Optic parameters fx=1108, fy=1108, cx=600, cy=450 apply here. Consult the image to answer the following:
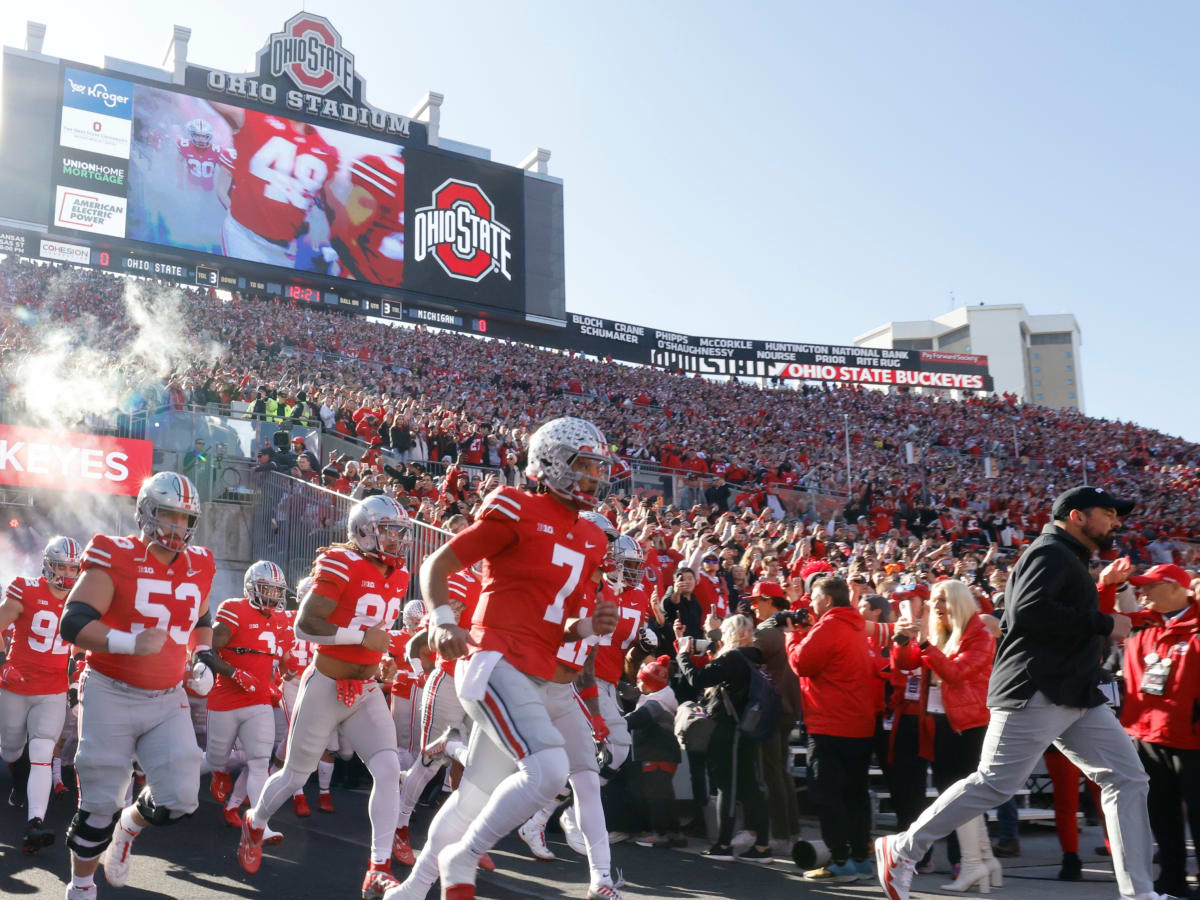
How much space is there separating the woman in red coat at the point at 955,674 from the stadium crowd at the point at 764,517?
0.05 feet

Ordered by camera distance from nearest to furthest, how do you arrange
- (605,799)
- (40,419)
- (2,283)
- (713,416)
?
(605,799) < (40,419) < (2,283) < (713,416)

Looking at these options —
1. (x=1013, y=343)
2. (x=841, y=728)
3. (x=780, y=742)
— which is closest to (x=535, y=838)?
(x=780, y=742)

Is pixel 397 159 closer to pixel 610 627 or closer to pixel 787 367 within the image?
pixel 787 367

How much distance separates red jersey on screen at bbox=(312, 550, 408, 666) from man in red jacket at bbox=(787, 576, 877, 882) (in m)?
2.54

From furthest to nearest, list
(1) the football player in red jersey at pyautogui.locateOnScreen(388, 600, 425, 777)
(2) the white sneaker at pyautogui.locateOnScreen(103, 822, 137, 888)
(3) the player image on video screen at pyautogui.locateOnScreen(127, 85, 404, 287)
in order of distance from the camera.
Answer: (3) the player image on video screen at pyautogui.locateOnScreen(127, 85, 404, 287)
(1) the football player in red jersey at pyautogui.locateOnScreen(388, 600, 425, 777)
(2) the white sneaker at pyautogui.locateOnScreen(103, 822, 137, 888)

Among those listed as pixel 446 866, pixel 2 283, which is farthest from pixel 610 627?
pixel 2 283

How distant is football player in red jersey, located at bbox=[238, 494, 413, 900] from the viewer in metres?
5.75

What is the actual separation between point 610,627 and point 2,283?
103 ft

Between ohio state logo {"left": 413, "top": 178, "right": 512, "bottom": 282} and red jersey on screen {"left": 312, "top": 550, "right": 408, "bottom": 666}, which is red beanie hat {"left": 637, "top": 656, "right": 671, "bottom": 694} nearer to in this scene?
red jersey on screen {"left": 312, "top": 550, "right": 408, "bottom": 666}

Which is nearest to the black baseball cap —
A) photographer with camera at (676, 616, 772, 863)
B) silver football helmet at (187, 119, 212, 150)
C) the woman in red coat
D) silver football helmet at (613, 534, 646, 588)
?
the woman in red coat

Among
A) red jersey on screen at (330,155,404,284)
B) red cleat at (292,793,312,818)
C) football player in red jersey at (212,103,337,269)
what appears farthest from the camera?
red jersey on screen at (330,155,404,284)

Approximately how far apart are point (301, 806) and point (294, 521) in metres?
8.07

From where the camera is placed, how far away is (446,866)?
4.22m

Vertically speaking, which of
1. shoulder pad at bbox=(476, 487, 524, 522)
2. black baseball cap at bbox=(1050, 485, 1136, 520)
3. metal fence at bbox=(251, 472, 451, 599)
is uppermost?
metal fence at bbox=(251, 472, 451, 599)
